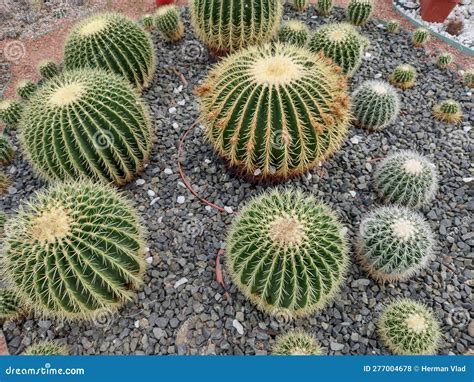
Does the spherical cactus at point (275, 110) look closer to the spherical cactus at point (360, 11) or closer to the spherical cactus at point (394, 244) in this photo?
the spherical cactus at point (394, 244)

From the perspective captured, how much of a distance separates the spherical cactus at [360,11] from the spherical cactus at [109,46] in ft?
12.7

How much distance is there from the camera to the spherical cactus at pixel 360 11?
713 cm

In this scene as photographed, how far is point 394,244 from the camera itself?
3.83 m

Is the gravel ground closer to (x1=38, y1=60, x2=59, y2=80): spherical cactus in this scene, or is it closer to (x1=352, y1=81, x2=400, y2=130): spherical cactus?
(x1=352, y1=81, x2=400, y2=130): spherical cactus

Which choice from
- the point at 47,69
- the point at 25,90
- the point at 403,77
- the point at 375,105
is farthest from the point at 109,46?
the point at 403,77

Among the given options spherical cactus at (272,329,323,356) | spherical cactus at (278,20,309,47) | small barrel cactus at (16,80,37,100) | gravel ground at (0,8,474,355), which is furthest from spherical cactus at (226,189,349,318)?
small barrel cactus at (16,80,37,100)

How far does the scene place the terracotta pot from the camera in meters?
7.81

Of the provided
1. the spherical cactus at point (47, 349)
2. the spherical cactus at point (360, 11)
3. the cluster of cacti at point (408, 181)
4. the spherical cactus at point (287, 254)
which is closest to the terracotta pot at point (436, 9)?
the spherical cactus at point (360, 11)

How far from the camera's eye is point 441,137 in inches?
221

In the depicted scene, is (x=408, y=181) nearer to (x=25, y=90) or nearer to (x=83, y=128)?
(x=83, y=128)

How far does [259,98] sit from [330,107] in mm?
738

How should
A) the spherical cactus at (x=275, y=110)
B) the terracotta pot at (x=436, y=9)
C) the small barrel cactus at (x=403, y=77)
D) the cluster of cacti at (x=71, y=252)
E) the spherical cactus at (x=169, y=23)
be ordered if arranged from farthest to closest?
the terracotta pot at (x=436, y=9), the spherical cactus at (x=169, y=23), the small barrel cactus at (x=403, y=77), the spherical cactus at (x=275, y=110), the cluster of cacti at (x=71, y=252)

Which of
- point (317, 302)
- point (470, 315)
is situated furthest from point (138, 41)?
point (470, 315)

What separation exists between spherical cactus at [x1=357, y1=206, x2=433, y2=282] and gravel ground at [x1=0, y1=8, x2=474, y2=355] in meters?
0.27
